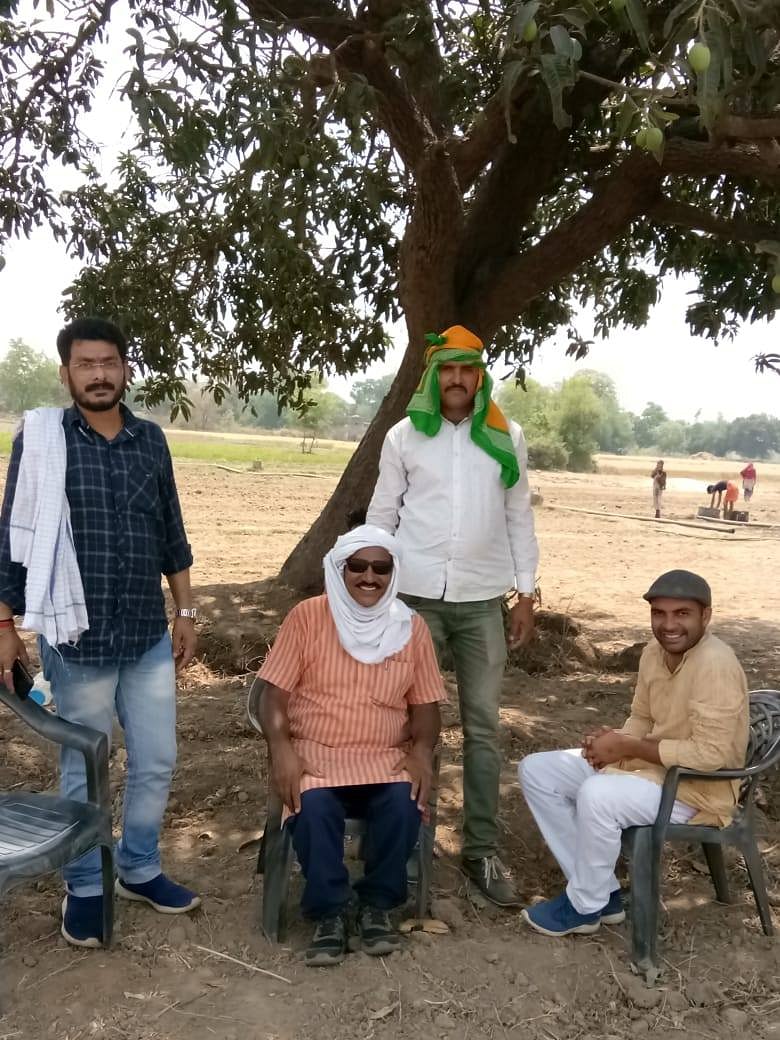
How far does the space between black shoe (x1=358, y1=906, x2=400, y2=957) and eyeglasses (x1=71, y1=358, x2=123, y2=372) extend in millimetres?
1804

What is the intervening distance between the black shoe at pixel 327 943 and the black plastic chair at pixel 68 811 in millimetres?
609

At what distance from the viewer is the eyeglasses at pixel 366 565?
123 inches

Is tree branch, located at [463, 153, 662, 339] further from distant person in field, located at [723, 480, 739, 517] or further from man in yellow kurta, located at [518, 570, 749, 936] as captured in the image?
distant person in field, located at [723, 480, 739, 517]

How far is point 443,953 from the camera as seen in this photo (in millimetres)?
3041

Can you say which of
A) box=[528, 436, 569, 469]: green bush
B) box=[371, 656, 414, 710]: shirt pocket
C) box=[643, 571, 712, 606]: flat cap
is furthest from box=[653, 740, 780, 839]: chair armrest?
box=[528, 436, 569, 469]: green bush

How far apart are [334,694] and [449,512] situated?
0.76 meters

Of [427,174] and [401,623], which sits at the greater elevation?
[427,174]

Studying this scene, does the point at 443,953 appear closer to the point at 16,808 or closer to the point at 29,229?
the point at 16,808

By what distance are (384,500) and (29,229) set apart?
449 cm

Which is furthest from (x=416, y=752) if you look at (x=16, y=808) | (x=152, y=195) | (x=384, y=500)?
(x=152, y=195)

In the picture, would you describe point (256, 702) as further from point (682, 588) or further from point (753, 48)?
point (753, 48)

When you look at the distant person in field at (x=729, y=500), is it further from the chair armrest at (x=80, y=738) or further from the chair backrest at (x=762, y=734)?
the chair armrest at (x=80, y=738)

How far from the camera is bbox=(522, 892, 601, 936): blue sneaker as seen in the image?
10.4 feet

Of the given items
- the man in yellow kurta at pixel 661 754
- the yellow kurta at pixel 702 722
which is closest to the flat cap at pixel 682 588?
the man in yellow kurta at pixel 661 754
